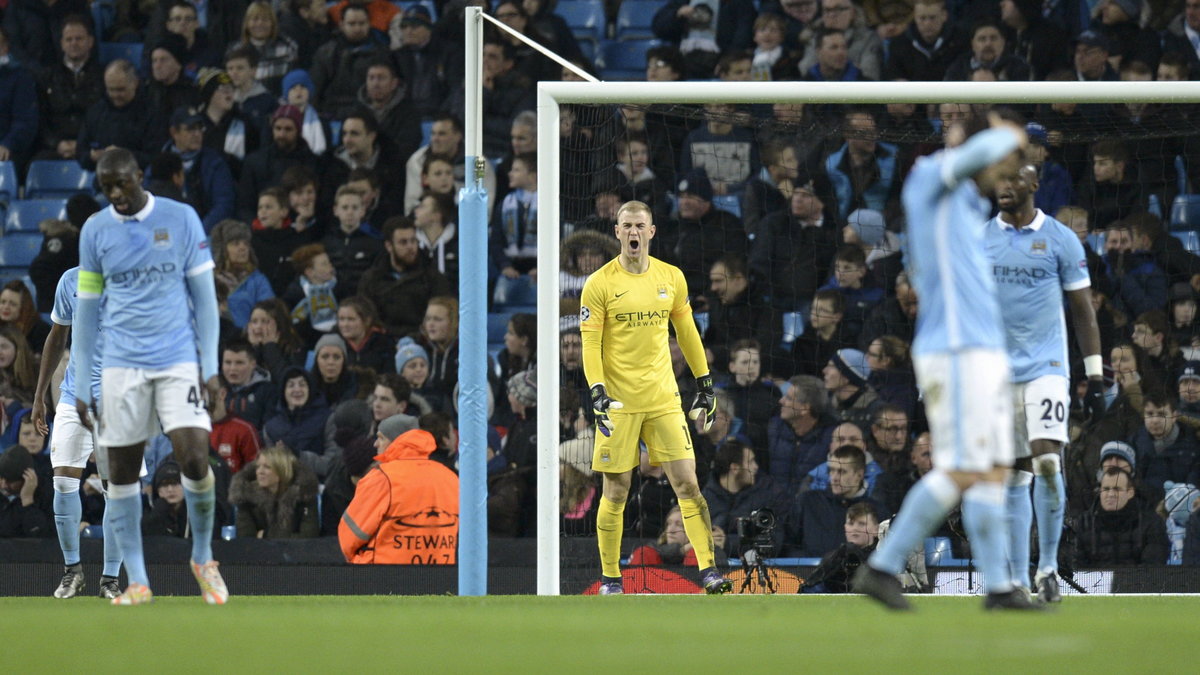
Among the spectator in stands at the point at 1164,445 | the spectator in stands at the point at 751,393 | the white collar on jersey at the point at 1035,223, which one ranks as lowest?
the spectator in stands at the point at 1164,445

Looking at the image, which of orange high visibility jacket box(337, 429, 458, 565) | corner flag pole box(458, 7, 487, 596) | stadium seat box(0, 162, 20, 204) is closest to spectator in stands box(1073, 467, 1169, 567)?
corner flag pole box(458, 7, 487, 596)

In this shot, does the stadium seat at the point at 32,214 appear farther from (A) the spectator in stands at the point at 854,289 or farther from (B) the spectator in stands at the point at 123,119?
(A) the spectator in stands at the point at 854,289

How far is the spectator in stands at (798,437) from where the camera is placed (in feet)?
41.6

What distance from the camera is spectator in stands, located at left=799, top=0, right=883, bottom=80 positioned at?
1611 centimetres

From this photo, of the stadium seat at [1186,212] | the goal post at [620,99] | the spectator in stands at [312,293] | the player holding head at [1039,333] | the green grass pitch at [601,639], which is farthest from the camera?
the spectator in stands at [312,293]

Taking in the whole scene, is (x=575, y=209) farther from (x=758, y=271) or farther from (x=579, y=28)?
(x=579, y=28)

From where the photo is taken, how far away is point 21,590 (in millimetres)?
11953

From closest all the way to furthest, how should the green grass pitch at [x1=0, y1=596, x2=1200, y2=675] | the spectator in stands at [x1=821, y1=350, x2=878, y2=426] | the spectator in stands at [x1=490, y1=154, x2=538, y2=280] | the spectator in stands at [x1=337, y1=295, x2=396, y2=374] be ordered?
the green grass pitch at [x1=0, y1=596, x2=1200, y2=675], the spectator in stands at [x1=821, y1=350, x2=878, y2=426], the spectator in stands at [x1=337, y1=295, x2=396, y2=374], the spectator in stands at [x1=490, y1=154, x2=538, y2=280]

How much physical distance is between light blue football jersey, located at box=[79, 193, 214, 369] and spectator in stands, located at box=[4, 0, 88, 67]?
1028cm

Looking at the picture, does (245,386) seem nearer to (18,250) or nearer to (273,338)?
(273,338)

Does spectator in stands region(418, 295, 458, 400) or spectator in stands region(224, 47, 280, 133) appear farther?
spectator in stands region(224, 47, 280, 133)

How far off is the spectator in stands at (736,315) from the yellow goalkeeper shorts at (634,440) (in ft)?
8.70

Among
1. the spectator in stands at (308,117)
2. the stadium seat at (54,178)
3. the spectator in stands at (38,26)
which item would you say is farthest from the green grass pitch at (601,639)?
the spectator in stands at (38,26)

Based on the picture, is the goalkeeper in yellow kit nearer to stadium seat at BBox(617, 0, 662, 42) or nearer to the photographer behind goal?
→ the photographer behind goal
